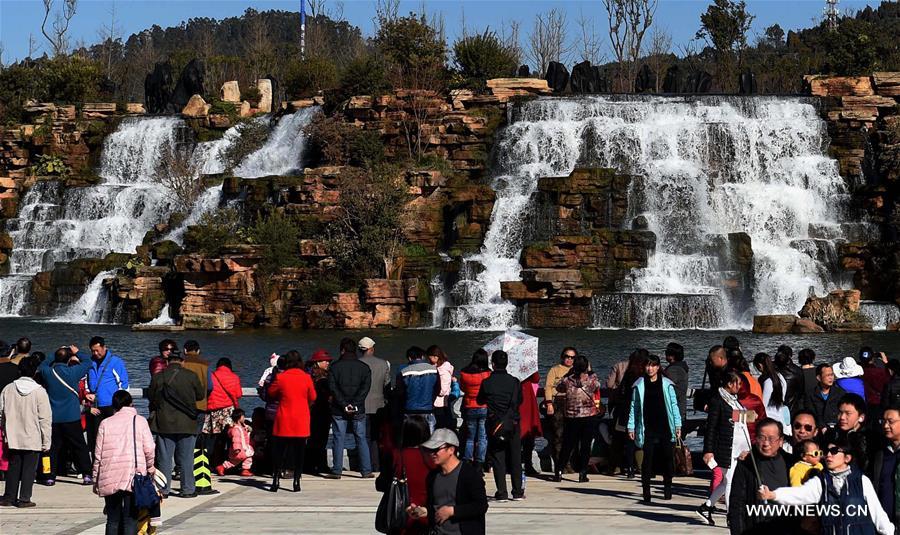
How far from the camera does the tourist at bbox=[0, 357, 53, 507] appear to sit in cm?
1533

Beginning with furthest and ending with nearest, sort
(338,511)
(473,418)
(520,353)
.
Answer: (520,353)
(473,418)
(338,511)

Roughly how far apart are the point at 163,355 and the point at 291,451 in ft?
6.28

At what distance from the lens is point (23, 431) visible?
15320 millimetres

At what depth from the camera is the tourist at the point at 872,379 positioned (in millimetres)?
16531

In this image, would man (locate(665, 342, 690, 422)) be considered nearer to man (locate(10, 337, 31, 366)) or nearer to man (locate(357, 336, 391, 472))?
man (locate(357, 336, 391, 472))

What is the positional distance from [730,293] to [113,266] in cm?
2435

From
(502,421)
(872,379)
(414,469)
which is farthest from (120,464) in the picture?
(872,379)

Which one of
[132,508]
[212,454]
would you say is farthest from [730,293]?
[132,508]

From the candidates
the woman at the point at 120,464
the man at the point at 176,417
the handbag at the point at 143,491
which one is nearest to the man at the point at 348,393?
the man at the point at 176,417

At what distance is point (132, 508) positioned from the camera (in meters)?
12.4

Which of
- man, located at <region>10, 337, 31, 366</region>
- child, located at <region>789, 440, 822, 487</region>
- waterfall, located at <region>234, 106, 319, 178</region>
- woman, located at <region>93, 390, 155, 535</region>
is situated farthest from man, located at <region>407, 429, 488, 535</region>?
waterfall, located at <region>234, 106, 319, 178</region>

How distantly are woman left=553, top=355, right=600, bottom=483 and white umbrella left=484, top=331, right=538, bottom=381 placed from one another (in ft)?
1.41

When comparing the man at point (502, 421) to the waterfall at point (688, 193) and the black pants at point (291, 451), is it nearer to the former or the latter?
the black pants at point (291, 451)

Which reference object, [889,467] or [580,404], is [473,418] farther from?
[889,467]
